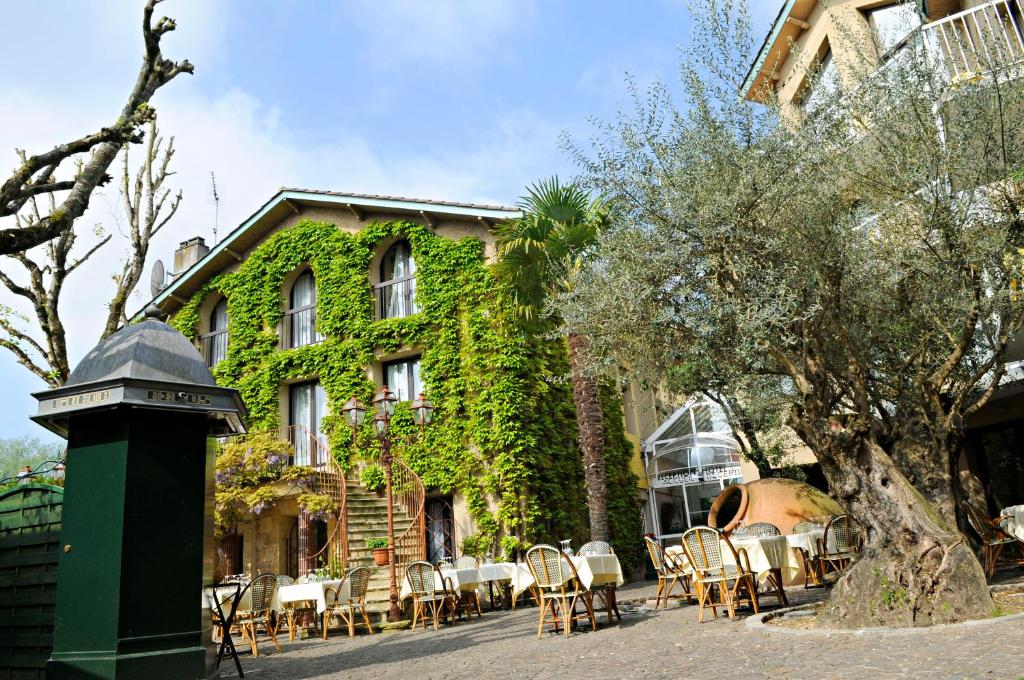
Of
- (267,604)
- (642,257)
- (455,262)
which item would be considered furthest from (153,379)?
(455,262)

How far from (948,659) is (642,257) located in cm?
435

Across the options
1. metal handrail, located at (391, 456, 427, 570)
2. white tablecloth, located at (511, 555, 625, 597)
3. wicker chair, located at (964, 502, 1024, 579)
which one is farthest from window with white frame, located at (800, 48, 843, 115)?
metal handrail, located at (391, 456, 427, 570)

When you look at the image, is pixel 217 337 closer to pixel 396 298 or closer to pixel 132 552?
pixel 396 298

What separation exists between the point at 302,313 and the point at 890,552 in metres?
15.7

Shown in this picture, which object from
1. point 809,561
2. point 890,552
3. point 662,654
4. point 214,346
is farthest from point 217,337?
point 890,552

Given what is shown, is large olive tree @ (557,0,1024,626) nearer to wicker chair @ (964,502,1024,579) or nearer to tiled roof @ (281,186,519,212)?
wicker chair @ (964,502,1024,579)

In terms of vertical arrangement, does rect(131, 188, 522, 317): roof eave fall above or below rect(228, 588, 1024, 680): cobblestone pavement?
above

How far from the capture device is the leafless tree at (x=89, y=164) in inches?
223

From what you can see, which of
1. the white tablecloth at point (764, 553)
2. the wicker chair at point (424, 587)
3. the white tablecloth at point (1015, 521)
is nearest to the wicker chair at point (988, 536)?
the white tablecloth at point (1015, 521)

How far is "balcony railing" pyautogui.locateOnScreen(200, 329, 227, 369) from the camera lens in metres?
20.5

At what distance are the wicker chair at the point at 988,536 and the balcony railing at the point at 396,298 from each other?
1184 centimetres

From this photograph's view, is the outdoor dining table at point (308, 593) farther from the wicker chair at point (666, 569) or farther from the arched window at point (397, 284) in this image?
the arched window at point (397, 284)

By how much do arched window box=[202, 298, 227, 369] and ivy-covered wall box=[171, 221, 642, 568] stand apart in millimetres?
717

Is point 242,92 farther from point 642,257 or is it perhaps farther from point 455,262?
point 455,262
